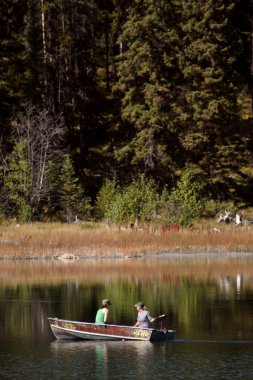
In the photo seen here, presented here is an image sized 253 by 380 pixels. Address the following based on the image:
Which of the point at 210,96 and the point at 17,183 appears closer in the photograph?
the point at 17,183

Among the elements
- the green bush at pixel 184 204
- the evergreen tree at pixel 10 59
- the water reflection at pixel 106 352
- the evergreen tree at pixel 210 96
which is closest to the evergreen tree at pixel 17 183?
the evergreen tree at pixel 10 59

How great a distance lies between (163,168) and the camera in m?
77.6

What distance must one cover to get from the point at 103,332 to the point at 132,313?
23.3ft

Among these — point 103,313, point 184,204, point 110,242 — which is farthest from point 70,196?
point 103,313

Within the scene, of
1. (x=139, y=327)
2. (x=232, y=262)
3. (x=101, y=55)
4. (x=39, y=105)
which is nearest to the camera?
Answer: (x=139, y=327)

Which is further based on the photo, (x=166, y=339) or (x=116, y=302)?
(x=116, y=302)

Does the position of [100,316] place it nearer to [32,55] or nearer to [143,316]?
[143,316]

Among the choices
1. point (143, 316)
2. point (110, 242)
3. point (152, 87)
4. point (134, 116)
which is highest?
point (152, 87)

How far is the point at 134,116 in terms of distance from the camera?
7688 centimetres

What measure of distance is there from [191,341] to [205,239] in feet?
96.3

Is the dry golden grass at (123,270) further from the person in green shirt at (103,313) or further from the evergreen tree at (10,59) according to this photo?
the evergreen tree at (10,59)

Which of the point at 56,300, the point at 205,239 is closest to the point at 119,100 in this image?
the point at 205,239

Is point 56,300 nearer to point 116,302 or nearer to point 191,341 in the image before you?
point 116,302

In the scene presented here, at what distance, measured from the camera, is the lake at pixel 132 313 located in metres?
27.0
